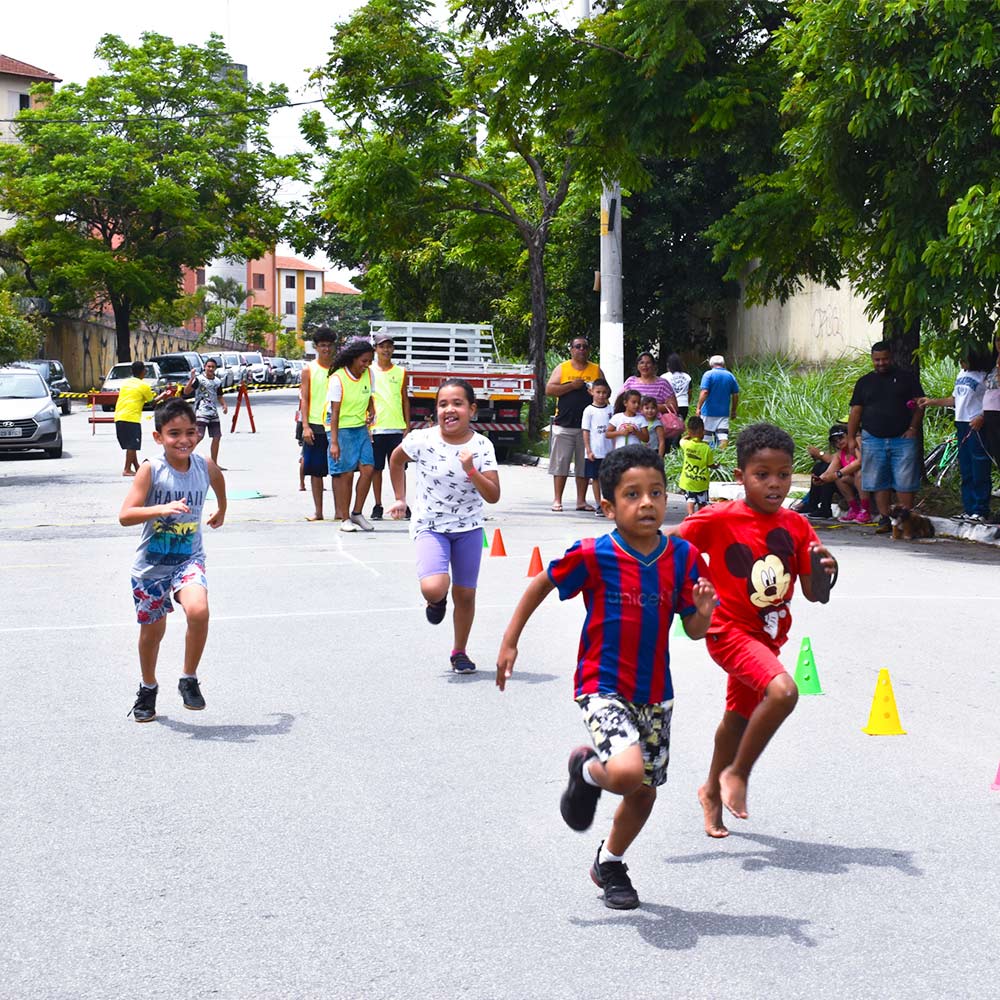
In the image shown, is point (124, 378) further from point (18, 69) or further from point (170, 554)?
point (18, 69)

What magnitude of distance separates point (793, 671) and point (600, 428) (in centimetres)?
828

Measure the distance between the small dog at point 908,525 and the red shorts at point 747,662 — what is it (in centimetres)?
998

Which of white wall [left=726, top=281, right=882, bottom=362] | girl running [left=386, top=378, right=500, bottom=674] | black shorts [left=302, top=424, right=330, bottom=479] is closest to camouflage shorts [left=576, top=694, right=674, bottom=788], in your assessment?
girl running [left=386, top=378, right=500, bottom=674]

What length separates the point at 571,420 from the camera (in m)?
17.4

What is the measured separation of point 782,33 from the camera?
1461 cm

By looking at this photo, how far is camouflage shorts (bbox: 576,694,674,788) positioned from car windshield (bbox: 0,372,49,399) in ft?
81.2

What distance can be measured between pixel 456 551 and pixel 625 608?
152 inches

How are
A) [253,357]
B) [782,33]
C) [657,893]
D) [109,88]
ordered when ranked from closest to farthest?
→ [657,893] → [782,33] → [109,88] → [253,357]

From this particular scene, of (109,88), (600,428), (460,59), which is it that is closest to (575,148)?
(600,428)

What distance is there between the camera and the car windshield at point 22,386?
28047 mm

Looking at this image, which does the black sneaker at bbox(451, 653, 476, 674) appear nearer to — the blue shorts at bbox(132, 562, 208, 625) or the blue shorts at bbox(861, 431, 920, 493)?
the blue shorts at bbox(132, 562, 208, 625)

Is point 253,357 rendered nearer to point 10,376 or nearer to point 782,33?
point 10,376

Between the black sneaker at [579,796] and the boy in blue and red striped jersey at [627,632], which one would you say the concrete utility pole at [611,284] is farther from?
the black sneaker at [579,796]

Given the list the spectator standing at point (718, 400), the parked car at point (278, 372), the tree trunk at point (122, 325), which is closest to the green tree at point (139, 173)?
the tree trunk at point (122, 325)
